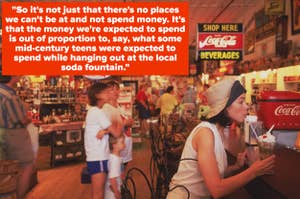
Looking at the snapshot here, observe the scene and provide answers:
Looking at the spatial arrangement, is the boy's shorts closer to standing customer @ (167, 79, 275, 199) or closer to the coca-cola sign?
standing customer @ (167, 79, 275, 199)

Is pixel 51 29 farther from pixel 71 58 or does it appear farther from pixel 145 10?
pixel 145 10

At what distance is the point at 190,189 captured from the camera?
2035 millimetres

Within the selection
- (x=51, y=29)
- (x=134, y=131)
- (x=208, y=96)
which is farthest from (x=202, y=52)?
(x=208, y=96)

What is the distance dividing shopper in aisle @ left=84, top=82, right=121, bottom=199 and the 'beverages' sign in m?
4.43

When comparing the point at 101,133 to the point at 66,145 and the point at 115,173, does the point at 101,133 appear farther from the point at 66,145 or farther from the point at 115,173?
the point at 66,145

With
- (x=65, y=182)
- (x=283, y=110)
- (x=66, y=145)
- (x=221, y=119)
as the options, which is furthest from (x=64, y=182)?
(x=221, y=119)

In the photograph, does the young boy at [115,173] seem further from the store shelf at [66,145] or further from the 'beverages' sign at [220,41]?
the 'beverages' sign at [220,41]

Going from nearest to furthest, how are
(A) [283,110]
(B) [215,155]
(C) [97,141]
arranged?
(B) [215,155], (A) [283,110], (C) [97,141]

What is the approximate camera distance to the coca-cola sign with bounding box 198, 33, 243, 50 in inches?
315

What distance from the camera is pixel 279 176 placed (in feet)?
6.63

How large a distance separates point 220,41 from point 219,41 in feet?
0.08

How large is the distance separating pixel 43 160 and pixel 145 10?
171 inches

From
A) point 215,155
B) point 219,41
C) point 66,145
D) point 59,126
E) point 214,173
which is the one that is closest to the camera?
point 214,173

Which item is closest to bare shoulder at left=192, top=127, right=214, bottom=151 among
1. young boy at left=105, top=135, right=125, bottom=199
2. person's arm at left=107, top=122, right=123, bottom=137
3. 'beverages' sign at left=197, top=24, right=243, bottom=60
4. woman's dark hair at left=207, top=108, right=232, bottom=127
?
woman's dark hair at left=207, top=108, right=232, bottom=127
